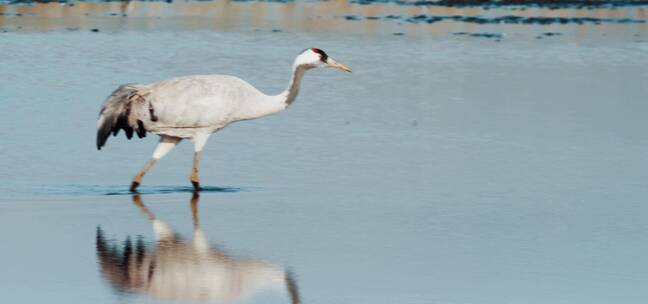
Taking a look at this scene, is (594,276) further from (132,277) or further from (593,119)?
(593,119)

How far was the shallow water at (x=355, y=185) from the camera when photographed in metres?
8.34

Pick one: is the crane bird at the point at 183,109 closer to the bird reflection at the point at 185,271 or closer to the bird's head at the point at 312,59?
the bird's head at the point at 312,59

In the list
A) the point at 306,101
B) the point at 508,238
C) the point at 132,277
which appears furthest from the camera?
the point at 306,101

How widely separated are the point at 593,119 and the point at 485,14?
13.5m

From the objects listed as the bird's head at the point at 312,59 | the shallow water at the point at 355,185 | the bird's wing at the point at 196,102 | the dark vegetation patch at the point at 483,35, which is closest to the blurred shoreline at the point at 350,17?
the dark vegetation patch at the point at 483,35

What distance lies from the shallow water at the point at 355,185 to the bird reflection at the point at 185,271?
2cm

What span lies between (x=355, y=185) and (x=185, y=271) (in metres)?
3.13

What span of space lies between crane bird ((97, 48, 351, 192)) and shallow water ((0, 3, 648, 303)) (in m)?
0.34

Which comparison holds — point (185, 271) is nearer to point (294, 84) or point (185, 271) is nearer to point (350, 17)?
point (294, 84)

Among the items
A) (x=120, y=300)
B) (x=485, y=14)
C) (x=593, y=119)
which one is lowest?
(x=485, y=14)

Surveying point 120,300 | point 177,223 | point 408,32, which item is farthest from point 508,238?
point 408,32

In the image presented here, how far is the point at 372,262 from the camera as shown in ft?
28.7

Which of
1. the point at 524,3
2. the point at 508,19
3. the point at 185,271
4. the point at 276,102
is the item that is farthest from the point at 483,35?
the point at 185,271

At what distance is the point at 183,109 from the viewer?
37.2ft
